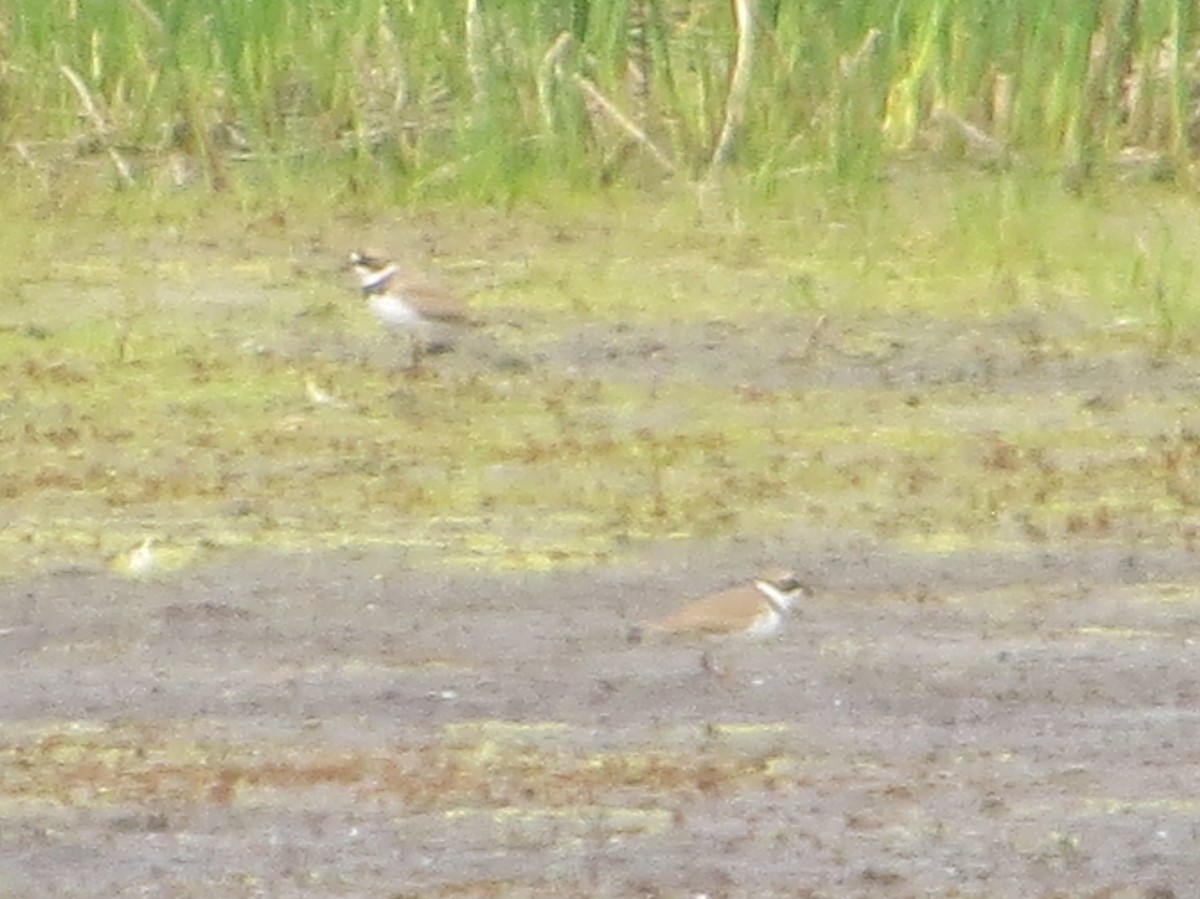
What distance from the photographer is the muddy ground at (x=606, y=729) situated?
520cm

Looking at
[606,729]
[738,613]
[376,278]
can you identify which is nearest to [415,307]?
[376,278]

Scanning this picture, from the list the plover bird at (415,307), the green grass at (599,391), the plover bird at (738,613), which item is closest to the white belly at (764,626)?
the plover bird at (738,613)

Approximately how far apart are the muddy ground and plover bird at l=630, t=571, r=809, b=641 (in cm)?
5

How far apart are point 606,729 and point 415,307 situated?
322cm

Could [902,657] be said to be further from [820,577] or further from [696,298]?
[696,298]

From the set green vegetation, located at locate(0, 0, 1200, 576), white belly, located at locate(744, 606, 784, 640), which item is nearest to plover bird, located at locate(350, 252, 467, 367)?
green vegetation, located at locate(0, 0, 1200, 576)

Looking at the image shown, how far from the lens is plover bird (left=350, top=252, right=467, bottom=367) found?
9047 mm

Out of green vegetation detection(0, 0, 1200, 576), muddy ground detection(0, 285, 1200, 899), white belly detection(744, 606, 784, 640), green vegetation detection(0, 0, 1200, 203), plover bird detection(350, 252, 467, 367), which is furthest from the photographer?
green vegetation detection(0, 0, 1200, 203)

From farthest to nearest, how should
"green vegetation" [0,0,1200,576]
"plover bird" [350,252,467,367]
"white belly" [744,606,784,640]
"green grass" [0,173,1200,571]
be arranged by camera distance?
1. "plover bird" [350,252,467,367]
2. "green vegetation" [0,0,1200,576]
3. "green grass" [0,173,1200,571]
4. "white belly" [744,606,784,640]

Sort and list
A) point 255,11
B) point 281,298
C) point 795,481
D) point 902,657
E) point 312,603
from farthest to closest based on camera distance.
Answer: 1. point 255,11
2. point 281,298
3. point 795,481
4. point 312,603
5. point 902,657

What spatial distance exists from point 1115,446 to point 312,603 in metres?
2.31

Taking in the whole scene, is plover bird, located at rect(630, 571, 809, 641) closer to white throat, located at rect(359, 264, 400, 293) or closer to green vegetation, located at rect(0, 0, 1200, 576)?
green vegetation, located at rect(0, 0, 1200, 576)

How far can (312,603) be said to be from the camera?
6.88m

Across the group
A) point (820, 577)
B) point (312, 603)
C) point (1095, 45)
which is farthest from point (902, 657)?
point (1095, 45)
